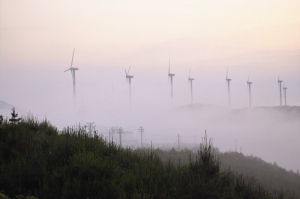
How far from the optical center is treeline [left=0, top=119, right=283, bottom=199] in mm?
7742

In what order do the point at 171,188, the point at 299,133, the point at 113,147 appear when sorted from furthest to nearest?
1. the point at 299,133
2. the point at 113,147
3. the point at 171,188

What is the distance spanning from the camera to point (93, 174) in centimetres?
819

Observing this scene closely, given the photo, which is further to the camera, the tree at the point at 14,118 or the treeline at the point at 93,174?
the tree at the point at 14,118

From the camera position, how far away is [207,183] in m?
8.70

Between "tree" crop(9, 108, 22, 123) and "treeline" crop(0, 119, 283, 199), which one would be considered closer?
"treeline" crop(0, 119, 283, 199)

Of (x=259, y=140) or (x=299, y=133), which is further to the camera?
(x=299, y=133)

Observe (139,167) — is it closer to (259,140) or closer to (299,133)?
(259,140)

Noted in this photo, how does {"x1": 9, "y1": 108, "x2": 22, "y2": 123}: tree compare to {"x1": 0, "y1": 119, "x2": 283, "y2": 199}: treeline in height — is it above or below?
above

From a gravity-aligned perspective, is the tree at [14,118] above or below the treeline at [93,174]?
above

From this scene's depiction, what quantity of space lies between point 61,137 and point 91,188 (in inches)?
138

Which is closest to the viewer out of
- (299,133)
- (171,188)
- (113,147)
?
(171,188)

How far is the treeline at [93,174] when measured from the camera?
774 centimetres

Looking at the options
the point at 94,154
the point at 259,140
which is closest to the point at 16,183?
the point at 94,154

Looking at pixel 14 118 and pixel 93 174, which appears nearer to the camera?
pixel 93 174
